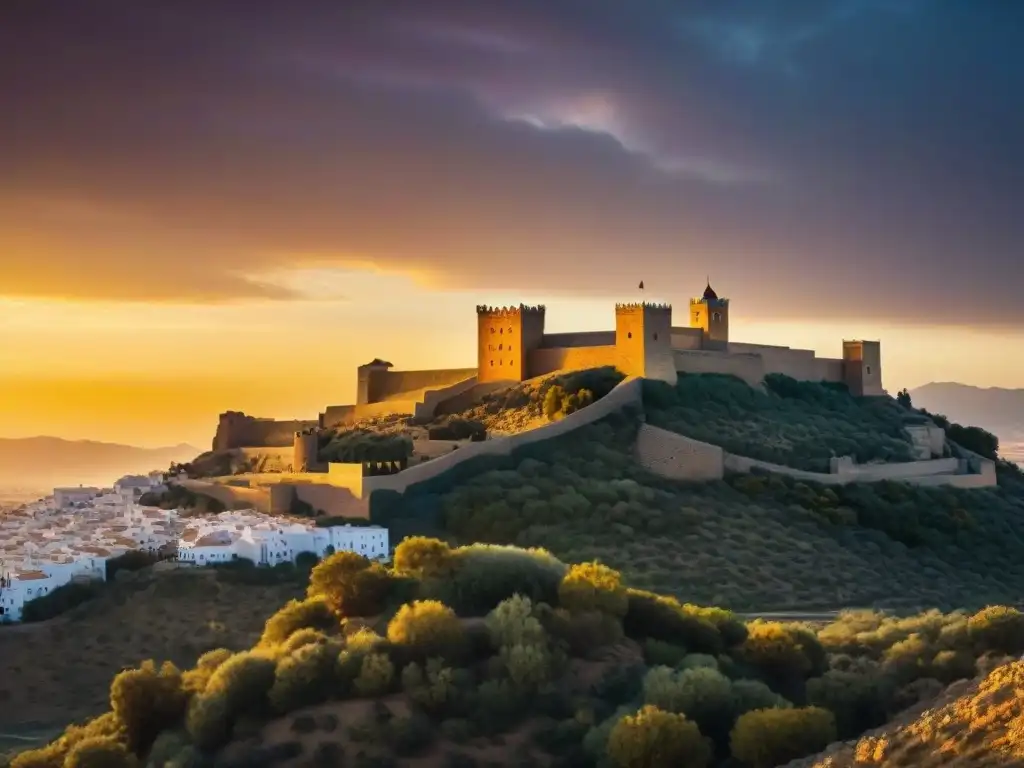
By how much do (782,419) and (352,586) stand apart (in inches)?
1016

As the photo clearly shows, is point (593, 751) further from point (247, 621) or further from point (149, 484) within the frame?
point (149, 484)

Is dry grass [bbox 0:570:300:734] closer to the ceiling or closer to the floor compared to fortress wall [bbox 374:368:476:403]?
closer to the floor

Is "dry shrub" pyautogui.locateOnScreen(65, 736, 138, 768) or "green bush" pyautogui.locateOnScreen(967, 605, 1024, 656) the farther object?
"green bush" pyautogui.locateOnScreen(967, 605, 1024, 656)

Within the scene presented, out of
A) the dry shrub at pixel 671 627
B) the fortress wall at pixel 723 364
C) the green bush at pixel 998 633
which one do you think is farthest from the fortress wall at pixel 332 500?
the green bush at pixel 998 633

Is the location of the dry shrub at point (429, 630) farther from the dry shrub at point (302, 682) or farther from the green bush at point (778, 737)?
the green bush at point (778, 737)

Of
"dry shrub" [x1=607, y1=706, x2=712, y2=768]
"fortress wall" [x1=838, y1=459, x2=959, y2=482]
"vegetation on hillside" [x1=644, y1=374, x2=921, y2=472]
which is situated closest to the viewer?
"dry shrub" [x1=607, y1=706, x2=712, y2=768]

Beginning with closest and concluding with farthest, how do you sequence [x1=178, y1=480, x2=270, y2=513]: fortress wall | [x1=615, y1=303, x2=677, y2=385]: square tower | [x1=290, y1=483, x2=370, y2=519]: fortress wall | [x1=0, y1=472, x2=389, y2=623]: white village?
[x1=0, y1=472, x2=389, y2=623]: white village < [x1=290, y1=483, x2=370, y2=519]: fortress wall < [x1=178, y1=480, x2=270, y2=513]: fortress wall < [x1=615, y1=303, x2=677, y2=385]: square tower

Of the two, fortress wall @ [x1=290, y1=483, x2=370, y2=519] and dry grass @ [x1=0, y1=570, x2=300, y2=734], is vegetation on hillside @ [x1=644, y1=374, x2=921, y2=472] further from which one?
dry grass @ [x1=0, y1=570, x2=300, y2=734]

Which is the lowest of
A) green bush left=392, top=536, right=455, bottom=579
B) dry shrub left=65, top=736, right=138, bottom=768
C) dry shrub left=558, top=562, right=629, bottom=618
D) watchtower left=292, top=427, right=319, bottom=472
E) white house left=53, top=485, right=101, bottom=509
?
dry shrub left=65, top=736, right=138, bottom=768

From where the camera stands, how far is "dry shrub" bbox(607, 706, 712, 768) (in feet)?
62.9

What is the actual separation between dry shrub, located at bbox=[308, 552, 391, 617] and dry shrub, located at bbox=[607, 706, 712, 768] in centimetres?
600

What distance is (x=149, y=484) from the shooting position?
47.2m

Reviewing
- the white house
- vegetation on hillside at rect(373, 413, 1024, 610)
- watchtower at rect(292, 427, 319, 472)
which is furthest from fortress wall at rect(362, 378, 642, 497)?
the white house

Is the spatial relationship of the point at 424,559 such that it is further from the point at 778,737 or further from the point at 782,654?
the point at 778,737
